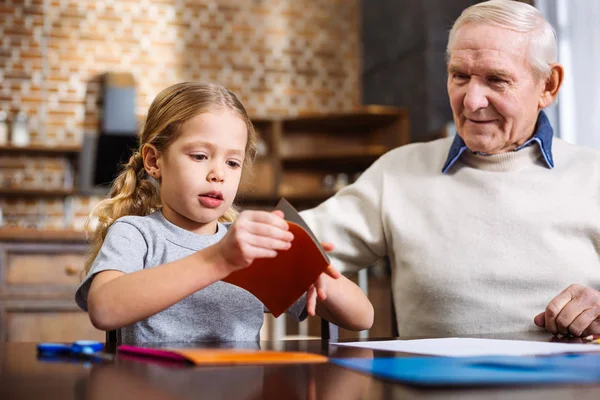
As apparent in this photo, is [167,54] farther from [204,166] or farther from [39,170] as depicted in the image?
[204,166]

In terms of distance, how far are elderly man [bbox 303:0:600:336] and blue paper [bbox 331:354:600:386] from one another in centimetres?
80

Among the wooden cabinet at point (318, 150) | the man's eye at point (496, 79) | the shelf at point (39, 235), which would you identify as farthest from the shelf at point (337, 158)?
the man's eye at point (496, 79)

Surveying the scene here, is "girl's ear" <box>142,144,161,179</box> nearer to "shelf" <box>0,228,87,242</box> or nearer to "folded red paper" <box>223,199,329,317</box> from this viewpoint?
"folded red paper" <box>223,199,329,317</box>

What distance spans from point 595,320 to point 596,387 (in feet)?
2.27

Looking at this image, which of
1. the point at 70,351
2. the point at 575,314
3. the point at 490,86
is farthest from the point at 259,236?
the point at 490,86

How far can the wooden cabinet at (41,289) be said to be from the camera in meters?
3.29

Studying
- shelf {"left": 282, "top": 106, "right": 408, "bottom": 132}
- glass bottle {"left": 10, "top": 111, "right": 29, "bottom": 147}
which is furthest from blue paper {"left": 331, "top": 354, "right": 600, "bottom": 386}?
glass bottle {"left": 10, "top": 111, "right": 29, "bottom": 147}

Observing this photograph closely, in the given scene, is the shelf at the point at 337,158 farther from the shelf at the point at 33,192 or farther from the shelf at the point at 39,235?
the shelf at the point at 39,235

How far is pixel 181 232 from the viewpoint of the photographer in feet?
4.11

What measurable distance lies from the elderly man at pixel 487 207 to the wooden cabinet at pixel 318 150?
358 cm

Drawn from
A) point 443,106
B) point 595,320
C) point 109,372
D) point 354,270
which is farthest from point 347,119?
point 109,372

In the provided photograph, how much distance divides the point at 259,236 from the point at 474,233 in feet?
2.85

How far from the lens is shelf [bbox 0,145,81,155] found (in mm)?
5158

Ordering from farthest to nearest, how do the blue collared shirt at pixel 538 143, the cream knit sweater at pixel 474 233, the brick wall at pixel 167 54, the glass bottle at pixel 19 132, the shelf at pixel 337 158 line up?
the brick wall at pixel 167 54, the shelf at pixel 337 158, the glass bottle at pixel 19 132, the blue collared shirt at pixel 538 143, the cream knit sweater at pixel 474 233
